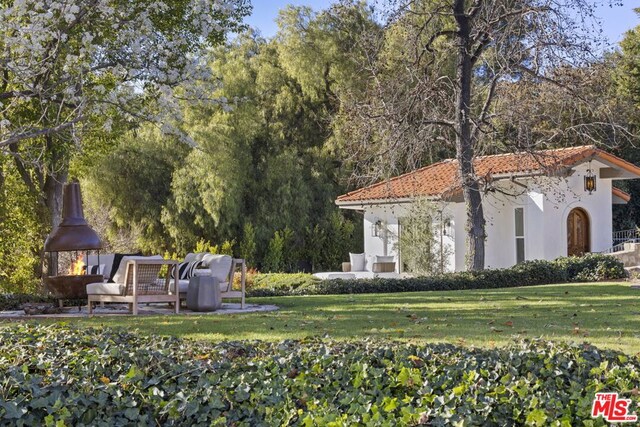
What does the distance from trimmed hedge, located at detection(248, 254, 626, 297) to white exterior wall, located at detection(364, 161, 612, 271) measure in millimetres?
2508

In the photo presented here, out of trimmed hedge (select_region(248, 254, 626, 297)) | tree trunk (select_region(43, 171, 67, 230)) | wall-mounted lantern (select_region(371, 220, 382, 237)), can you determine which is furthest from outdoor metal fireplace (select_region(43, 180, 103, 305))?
wall-mounted lantern (select_region(371, 220, 382, 237))

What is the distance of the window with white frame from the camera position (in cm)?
2428

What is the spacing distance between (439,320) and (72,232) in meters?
6.38

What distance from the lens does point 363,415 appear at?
4.48 meters

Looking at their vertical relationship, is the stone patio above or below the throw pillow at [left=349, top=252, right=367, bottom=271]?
below

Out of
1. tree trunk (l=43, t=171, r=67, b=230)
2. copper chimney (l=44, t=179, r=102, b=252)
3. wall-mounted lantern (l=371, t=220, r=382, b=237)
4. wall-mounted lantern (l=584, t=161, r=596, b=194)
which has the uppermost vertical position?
wall-mounted lantern (l=584, t=161, r=596, b=194)

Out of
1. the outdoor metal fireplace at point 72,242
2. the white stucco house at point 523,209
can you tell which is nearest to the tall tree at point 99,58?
the outdoor metal fireplace at point 72,242

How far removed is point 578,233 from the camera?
2508 centimetres

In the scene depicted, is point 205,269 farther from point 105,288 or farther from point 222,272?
point 105,288

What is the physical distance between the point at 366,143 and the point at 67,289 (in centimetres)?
801

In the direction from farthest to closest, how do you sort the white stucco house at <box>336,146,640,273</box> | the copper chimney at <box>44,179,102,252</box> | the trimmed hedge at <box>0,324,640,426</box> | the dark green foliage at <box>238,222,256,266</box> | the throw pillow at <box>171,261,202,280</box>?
the dark green foliage at <box>238,222,256,266</box> → the white stucco house at <box>336,146,640,273</box> → the throw pillow at <box>171,261,202,280</box> → the copper chimney at <box>44,179,102,252</box> → the trimmed hedge at <box>0,324,640,426</box>

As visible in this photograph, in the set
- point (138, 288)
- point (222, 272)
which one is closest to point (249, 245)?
point (222, 272)

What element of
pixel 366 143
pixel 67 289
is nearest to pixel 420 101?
pixel 366 143

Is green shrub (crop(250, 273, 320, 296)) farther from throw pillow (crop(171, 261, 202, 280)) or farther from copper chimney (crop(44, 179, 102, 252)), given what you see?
copper chimney (crop(44, 179, 102, 252))
